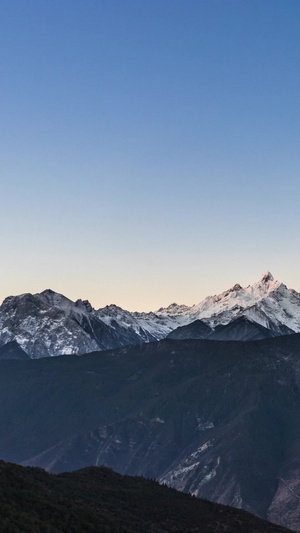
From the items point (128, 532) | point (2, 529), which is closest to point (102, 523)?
point (128, 532)

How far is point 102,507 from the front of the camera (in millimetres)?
146750

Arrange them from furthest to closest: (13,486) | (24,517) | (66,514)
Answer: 1. (13,486)
2. (66,514)
3. (24,517)

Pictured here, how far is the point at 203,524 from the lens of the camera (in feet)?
508

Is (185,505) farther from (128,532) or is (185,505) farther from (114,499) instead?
(128,532)

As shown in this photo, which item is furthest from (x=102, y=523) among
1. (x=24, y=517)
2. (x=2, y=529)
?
(x=2, y=529)

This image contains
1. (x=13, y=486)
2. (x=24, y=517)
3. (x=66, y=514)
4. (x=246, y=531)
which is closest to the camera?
(x=24, y=517)

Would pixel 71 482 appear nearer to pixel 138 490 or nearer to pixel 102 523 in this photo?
pixel 138 490

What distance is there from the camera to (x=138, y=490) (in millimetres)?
170500

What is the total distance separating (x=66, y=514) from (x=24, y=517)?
384 inches

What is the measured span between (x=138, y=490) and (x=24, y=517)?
55659mm

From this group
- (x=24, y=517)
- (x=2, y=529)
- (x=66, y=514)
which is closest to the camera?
(x=2, y=529)

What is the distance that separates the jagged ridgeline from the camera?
4833 inches

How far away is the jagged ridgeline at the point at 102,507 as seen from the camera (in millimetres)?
122750

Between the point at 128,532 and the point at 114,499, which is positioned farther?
the point at 114,499
